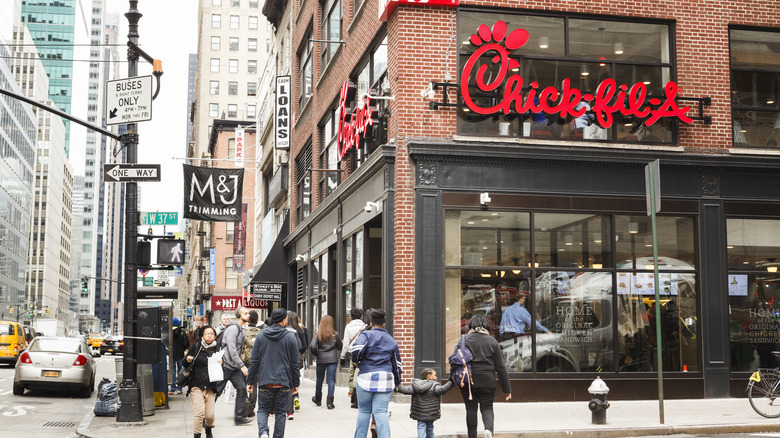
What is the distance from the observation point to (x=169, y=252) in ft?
48.5

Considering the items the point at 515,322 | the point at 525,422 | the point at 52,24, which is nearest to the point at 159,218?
the point at 515,322

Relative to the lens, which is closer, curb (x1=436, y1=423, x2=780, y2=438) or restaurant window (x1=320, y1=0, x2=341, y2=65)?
curb (x1=436, y1=423, x2=780, y2=438)

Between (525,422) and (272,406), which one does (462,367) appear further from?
(525,422)

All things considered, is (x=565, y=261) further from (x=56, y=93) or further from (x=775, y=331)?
(x=56, y=93)

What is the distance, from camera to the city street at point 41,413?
14.2 meters

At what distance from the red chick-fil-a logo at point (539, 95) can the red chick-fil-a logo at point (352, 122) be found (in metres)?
2.34

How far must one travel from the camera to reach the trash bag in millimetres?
15680

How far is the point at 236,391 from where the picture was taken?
14070 millimetres

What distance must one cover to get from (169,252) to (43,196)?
14689 centimetres

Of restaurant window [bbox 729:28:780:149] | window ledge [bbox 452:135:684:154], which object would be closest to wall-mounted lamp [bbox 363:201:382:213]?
window ledge [bbox 452:135:684:154]

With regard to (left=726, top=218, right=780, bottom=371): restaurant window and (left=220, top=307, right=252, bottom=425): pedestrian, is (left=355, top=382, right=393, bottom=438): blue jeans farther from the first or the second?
(left=726, top=218, right=780, bottom=371): restaurant window

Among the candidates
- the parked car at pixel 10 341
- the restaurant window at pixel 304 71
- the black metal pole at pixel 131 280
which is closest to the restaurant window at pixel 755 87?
the black metal pole at pixel 131 280

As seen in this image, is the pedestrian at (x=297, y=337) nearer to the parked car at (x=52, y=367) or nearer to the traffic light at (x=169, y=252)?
the traffic light at (x=169, y=252)

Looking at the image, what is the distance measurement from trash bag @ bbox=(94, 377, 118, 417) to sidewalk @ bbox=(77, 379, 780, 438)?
234 mm
